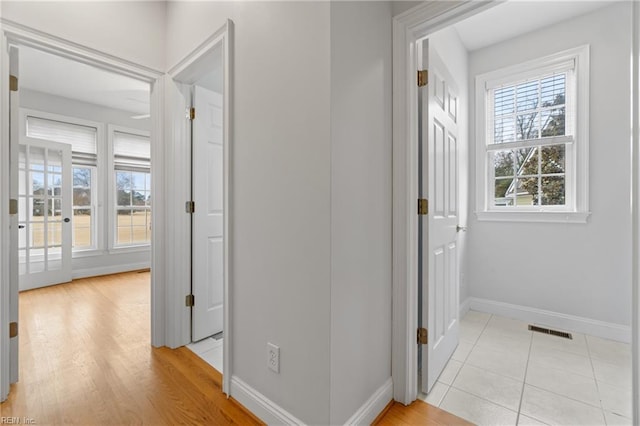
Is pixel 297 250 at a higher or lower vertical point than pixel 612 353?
higher

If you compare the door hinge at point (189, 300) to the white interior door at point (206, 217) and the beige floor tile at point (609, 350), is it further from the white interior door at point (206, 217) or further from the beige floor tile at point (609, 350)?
the beige floor tile at point (609, 350)

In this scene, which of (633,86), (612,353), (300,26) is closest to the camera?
(633,86)

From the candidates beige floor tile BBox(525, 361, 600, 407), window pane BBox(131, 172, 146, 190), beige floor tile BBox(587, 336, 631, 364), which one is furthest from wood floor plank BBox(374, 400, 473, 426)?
window pane BBox(131, 172, 146, 190)

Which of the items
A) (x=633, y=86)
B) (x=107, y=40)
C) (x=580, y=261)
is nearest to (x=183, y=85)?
(x=107, y=40)

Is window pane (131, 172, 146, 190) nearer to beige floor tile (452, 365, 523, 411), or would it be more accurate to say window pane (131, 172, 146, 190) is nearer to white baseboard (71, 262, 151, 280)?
white baseboard (71, 262, 151, 280)

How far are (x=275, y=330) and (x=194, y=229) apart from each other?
1211 millimetres

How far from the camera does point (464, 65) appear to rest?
304cm

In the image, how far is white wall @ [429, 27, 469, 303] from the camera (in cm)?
269

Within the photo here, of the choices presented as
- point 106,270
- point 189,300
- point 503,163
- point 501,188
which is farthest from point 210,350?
point 106,270

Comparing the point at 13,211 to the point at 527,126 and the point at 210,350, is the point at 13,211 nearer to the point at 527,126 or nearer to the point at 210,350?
the point at 210,350

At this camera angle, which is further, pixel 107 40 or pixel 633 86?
pixel 107 40

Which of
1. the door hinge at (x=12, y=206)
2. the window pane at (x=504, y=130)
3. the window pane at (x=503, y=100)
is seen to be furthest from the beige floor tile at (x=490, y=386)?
the door hinge at (x=12, y=206)

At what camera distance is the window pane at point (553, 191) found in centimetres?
274

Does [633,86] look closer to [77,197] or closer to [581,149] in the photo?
[581,149]
